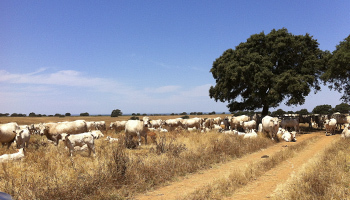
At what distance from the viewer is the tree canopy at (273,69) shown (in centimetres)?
2722

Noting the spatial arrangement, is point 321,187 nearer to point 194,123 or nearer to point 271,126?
point 271,126

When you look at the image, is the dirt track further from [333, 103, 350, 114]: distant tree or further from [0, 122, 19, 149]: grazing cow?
[333, 103, 350, 114]: distant tree

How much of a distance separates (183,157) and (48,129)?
467 inches

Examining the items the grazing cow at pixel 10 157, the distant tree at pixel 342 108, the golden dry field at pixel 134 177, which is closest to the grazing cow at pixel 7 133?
the grazing cow at pixel 10 157

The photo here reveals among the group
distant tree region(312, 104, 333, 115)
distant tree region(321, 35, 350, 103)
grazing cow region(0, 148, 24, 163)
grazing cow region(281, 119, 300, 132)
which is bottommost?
grazing cow region(0, 148, 24, 163)

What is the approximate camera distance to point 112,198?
20.8ft

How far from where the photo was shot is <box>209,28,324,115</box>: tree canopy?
27219 mm

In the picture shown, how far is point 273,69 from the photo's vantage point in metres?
30.5

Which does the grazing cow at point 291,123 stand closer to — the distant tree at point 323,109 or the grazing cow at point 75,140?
the grazing cow at point 75,140

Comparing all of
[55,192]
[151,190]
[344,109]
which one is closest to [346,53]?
[151,190]

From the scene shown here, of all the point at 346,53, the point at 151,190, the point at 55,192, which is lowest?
the point at 151,190

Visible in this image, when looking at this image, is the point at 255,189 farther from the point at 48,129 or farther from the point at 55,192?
the point at 48,129

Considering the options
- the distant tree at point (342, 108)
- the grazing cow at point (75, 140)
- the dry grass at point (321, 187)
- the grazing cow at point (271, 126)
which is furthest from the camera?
the distant tree at point (342, 108)

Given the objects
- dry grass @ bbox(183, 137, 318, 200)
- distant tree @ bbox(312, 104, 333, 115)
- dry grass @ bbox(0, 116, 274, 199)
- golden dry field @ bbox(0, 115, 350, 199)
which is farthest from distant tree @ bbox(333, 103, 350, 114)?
dry grass @ bbox(0, 116, 274, 199)
